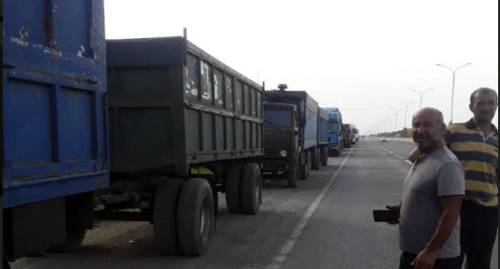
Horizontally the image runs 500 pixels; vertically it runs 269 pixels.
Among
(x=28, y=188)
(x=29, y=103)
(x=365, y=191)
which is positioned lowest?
(x=365, y=191)

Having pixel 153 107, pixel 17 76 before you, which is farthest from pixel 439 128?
pixel 153 107

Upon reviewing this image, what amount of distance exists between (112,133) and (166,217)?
1.24 metres

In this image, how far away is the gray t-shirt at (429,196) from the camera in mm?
3207

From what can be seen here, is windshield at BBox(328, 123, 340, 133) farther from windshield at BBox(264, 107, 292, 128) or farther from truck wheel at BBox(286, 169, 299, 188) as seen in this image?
windshield at BBox(264, 107, 292, 128)

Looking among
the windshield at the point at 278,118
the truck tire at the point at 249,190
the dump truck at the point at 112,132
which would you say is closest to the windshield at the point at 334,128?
the windshield at the point at 278,118

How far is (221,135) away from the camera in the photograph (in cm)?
873

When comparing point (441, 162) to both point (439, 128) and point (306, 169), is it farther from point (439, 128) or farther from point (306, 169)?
point (306, 169)

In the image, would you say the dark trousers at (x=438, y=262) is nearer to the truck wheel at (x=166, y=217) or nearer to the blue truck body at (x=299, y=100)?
the truck wheel at (x=166, y=217)

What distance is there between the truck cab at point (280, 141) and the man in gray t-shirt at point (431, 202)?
12.6m

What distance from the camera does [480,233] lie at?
4.21m

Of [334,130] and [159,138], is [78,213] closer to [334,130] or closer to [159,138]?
[159,138]

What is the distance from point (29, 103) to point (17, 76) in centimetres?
25

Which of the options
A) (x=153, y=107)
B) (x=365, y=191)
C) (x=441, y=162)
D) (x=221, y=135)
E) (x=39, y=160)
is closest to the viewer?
(x=441, y=162)

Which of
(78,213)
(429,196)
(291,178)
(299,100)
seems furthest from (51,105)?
(299,100)
